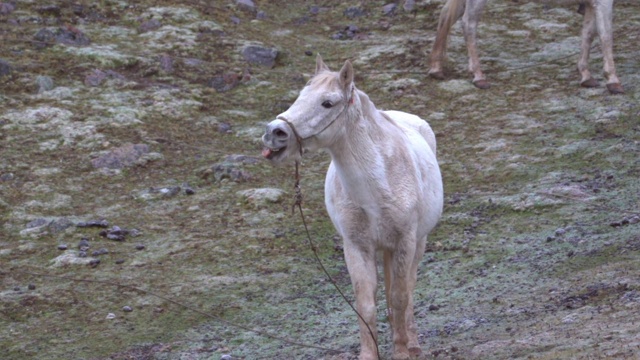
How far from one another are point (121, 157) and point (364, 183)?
752 centimetres

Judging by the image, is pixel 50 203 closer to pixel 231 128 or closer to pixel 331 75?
pixel 231 128

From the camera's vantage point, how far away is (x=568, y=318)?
24.0 feet

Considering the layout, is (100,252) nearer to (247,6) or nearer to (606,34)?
(606,34)

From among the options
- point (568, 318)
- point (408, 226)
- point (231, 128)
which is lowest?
point (231, 128)

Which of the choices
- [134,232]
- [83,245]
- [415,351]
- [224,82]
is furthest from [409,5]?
[415,351]

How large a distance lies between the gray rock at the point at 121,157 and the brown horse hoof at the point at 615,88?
7.34 meters

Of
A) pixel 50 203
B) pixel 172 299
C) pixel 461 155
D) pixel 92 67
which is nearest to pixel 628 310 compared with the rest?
pixel 172 299

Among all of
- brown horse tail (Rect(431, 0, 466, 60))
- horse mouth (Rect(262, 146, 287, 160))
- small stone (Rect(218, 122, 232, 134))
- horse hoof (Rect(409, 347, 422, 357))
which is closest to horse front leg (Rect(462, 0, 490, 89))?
brown horse tail (Rect(431, 0, 466, 60))

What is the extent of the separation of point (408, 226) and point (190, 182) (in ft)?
21.9

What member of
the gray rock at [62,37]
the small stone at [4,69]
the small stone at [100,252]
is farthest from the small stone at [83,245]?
the gray rock at [62,37]

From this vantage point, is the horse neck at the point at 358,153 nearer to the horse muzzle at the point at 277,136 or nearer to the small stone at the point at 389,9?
the horse muzzle at the point at 277,136

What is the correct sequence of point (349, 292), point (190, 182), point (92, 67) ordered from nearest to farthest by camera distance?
point (349, 292)
point (190, 182)
point (92, 67)

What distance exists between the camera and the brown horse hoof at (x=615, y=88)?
48.8 feet

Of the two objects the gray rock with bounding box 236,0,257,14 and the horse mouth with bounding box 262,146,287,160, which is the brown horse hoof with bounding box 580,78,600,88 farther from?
the horse mouth with bounding box 262,146,287,160
